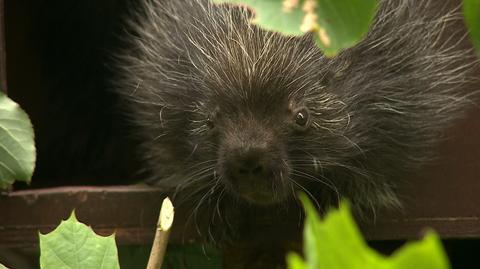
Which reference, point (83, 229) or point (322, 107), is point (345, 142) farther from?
point (83, 229)

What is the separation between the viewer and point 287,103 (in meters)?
1.81

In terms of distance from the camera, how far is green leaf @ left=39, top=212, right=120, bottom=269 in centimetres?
121

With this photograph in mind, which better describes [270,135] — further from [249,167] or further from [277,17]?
[277,17]

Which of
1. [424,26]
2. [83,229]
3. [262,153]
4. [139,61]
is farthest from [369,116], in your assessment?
[83,229]

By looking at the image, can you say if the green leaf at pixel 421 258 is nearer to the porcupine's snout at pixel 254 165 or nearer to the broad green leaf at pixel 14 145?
the porcupine's snout at pixel 254 165

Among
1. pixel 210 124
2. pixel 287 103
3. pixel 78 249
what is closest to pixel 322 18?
pixel 78 249

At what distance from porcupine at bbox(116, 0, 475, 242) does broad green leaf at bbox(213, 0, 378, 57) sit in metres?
0.86

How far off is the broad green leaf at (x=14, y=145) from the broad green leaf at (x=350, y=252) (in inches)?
60.1

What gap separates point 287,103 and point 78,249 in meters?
0.71

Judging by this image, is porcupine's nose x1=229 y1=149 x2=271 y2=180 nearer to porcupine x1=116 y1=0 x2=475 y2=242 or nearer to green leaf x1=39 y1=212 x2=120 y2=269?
porcupine x1=116 y1=0 x2=475 y2=242

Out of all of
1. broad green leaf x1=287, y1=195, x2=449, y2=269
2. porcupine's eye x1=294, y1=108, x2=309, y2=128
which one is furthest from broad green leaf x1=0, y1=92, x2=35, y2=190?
broad green leaf x1=287, y1=195, x2=449, y2=269

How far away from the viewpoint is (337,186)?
2133mm

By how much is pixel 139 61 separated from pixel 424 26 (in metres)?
0.79

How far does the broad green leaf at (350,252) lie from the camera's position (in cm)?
51
